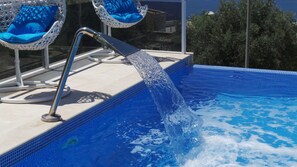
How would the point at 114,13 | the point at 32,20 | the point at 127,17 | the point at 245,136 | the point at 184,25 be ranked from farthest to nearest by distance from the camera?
the point at 184,25 < the point at 114,13 < the point at 127,17 < the point at 32,20 < the point at 245,136

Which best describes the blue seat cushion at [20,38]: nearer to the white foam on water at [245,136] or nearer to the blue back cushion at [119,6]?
the white foam on water at [245,136]

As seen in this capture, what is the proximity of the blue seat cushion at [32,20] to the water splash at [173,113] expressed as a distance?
1.31 metres

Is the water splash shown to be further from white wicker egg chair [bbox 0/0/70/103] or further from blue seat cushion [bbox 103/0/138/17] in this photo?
blue seat cushion [bbox 103/0/138/17]

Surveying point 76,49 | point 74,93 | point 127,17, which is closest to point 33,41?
point 74,93

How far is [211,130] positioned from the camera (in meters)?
4.75

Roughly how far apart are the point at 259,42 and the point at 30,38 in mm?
4830

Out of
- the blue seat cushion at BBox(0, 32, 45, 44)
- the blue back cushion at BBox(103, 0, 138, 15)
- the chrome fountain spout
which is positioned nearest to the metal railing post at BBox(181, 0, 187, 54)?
the blue back cushion at BBox(103, 0, 138, 15)

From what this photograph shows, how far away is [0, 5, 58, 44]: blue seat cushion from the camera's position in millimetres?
5035

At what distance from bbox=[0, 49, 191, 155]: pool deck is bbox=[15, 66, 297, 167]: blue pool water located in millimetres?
157

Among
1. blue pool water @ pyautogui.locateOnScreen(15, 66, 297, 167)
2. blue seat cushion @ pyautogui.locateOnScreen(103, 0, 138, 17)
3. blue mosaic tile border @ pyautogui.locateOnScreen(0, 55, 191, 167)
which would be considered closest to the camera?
blue mosaic tile border @ pyautogui.locateOnScreen(0, 55, 191, 167)

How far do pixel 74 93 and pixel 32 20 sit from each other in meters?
0.87

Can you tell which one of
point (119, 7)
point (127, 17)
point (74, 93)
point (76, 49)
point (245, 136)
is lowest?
point (245, 136)

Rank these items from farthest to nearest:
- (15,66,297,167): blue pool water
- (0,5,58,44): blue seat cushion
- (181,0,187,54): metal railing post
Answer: (181,0,187,54): metal railing post → (0,5,58,44): blue seat cushion → (15,66,297,167): blue pool water

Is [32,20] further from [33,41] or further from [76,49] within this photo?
[76,49]
